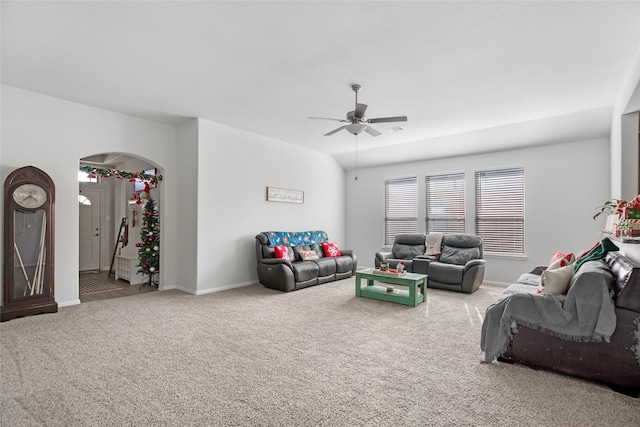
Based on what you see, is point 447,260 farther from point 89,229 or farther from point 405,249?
point 89,229

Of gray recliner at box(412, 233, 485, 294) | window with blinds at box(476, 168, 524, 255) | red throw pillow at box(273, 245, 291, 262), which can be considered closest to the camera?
gray recliner at box(412, 233, 485, 294)

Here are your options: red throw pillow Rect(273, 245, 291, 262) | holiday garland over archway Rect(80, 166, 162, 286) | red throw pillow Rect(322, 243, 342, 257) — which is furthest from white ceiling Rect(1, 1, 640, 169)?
red throw pillow Rect(322, 243, 342, 257)

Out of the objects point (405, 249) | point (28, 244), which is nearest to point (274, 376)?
point (28, 244)

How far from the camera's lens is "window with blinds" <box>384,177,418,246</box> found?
7606 millimetres

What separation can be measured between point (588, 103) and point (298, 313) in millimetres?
4768

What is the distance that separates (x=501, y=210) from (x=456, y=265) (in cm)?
161

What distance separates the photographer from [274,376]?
2.57 metres

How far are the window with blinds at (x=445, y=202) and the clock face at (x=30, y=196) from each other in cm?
660

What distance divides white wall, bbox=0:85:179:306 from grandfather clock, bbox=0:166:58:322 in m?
0.30

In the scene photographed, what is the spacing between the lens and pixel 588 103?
453 centimetres

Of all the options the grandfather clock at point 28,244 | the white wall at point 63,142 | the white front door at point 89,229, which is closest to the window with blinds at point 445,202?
the white wall at point 63,142

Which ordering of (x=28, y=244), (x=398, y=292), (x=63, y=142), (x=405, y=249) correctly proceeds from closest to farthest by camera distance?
(x=28, y=244) < (x=63, y=142) < (x=398, y=292) < (x=405, y=249)

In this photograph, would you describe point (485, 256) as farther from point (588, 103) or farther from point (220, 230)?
point (220, 230)

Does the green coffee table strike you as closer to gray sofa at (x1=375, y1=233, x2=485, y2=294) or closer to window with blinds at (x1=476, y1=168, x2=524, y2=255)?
gray sofa at (x1=375, y1=233, x2=485, y2=294)
